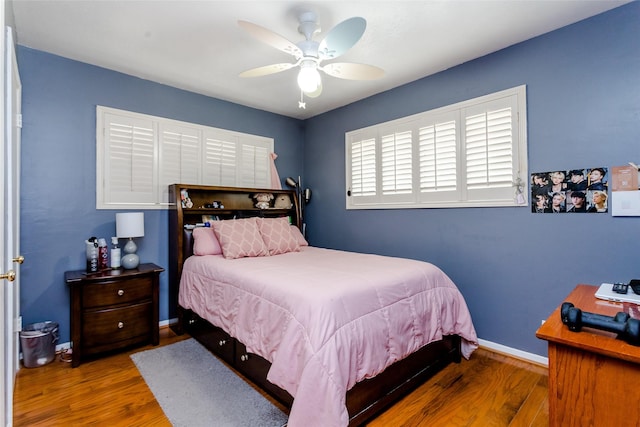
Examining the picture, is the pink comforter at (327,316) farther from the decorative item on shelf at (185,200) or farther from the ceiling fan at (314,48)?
Result: the ceiling fan at (314,48)

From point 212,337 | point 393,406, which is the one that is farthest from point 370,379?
point 212,337

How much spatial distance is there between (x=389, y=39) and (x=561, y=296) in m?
2.43

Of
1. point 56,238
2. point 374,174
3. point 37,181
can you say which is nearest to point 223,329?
point 56,238

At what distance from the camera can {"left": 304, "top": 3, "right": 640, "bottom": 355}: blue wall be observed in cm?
213

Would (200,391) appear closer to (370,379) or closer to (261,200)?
(370,379)

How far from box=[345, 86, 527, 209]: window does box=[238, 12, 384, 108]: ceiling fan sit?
45.3 inches

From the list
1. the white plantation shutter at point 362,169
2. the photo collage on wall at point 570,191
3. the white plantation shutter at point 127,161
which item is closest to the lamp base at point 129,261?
the white plantation shutter at point 127,161

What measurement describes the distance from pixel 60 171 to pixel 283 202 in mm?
2395

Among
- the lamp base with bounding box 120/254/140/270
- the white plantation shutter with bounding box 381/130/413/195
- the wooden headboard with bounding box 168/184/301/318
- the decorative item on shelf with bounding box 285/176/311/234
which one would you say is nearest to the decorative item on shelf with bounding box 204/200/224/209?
the wooden headboard with bounding box 168/184/301/318

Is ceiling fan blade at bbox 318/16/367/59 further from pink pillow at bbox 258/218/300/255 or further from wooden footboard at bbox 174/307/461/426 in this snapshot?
wooden footboard at bbox 174/307/461/426

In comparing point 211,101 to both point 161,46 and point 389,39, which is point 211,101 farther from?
point 389,39

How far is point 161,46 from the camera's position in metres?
2.62

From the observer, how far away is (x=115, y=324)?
2.63 m

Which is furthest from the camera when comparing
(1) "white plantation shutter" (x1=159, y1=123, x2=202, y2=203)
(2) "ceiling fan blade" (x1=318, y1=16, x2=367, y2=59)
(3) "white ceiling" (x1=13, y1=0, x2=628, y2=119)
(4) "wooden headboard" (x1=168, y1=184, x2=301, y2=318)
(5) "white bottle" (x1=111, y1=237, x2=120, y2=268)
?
(1) "white plantation shutter" (x1=159, y1=123, x2=202, y2=203)
